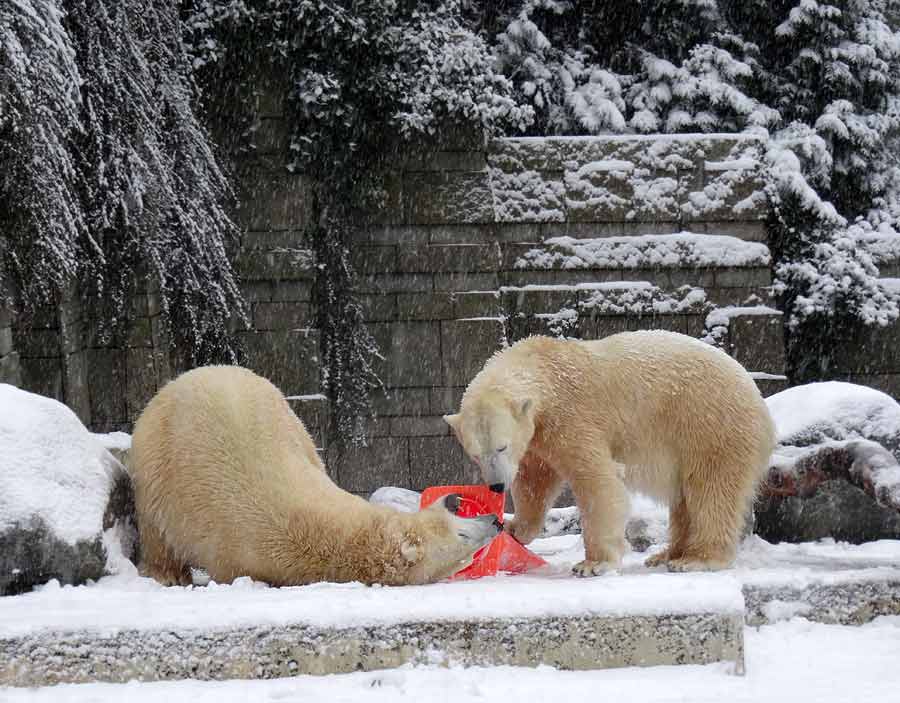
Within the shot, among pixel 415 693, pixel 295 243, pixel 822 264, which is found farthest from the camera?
pixel 822 264

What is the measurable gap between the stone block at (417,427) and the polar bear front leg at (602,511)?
4111 millimetres

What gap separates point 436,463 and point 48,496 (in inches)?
183

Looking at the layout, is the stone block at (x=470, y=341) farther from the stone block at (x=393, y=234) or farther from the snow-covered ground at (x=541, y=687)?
the snow-covered ground at (x=541, y=687)

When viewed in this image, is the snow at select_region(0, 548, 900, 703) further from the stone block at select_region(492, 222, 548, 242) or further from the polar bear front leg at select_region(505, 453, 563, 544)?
the stone block at select_region(492, 222, 548, 242)

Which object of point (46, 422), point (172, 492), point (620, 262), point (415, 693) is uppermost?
point (620, 262)

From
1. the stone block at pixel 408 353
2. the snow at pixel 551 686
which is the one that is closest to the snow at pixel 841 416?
the snow at pixel 551 686

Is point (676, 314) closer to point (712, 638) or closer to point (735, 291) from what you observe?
point (735, 291)

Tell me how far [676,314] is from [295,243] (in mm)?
2813

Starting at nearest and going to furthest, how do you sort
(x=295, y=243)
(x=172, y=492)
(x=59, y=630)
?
(x=59, y=630) → (x=172, y=492) → (x=295, y=243)

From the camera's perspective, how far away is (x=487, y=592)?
2.76m

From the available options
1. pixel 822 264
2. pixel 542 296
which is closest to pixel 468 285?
pixel 542 296

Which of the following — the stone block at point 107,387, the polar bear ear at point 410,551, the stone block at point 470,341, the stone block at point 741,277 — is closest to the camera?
the polar bear ear at point 410,551

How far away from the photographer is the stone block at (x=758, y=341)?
308 inches

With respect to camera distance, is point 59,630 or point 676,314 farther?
point 676,314
